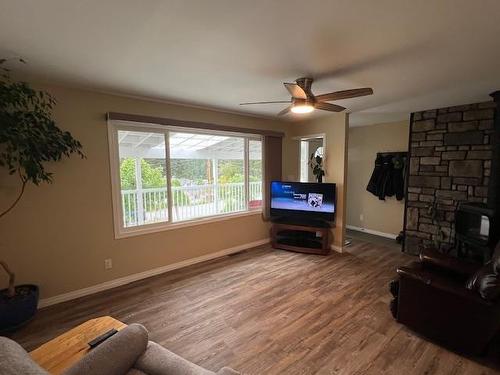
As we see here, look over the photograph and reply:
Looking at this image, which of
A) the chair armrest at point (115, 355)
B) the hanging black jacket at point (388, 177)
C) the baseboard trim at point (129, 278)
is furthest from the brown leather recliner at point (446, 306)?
the hanging black jacket at point (388, 177)

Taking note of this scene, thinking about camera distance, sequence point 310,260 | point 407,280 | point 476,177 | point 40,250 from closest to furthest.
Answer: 1. point 407,280
2. point 40,250
3. point 476,177
4. point 310,260

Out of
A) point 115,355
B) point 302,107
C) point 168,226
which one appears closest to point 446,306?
point 302,107

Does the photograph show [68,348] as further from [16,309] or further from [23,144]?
[23,144]

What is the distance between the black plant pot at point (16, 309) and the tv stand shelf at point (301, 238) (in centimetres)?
313

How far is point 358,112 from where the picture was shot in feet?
12.4

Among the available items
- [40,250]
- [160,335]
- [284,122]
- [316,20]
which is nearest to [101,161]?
[40,250]

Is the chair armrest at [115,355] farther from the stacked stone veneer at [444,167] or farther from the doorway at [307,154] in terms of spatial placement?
the doorway at [307,154]

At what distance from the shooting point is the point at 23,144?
6.64ft

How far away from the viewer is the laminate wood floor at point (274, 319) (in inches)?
70.0

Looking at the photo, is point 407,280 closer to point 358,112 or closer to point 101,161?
point 358,112

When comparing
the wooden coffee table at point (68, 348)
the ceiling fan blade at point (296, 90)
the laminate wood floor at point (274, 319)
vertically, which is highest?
the ceiling fan blade at point (296, 90)

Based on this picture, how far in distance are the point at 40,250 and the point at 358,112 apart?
178 inches

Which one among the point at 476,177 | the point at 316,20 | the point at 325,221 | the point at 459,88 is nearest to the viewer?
the point at 316,20

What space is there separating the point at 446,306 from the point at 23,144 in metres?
3.71
